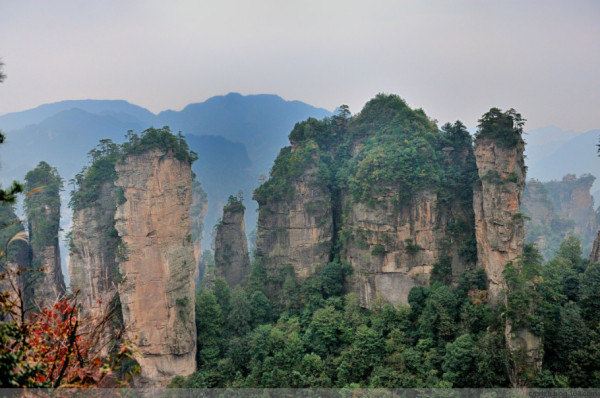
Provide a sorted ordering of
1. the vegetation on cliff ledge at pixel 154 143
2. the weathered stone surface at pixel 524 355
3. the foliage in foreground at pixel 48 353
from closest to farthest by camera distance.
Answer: the foliage in foreground at pixel 48 353, the weathered stone surface at pixel 524 355, the vegetation on cliff ledge at pixel 154 143

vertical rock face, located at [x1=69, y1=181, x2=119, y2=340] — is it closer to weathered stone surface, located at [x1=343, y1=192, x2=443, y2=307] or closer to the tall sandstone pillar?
weathered stone surface, located at [x1=343, y1=192, x2=443, y2=307]

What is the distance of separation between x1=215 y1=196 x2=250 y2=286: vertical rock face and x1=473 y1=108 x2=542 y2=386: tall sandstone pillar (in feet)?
42.3

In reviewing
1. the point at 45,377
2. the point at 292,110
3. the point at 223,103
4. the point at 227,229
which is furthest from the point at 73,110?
the point at 45,377

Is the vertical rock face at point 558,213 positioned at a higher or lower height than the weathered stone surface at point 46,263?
higher

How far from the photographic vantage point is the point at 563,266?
752 inches

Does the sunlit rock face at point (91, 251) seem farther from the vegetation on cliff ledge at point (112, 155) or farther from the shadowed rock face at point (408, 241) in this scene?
the shadowed rock face at point (408, 241)

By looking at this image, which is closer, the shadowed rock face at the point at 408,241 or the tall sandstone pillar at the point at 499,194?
Answer: the tall sandstone pillar at the point at 499,194

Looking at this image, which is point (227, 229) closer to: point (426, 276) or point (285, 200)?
point (285, 200)

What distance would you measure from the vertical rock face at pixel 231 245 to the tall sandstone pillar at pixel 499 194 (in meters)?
12.9

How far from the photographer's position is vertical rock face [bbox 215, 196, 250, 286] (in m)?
26.4

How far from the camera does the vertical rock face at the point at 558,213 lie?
4284 centimetres

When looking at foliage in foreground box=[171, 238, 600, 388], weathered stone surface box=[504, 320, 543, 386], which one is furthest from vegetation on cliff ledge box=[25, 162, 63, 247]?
weathered stone surface box=[504, 320, 543, 386]

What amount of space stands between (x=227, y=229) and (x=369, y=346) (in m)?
11.8

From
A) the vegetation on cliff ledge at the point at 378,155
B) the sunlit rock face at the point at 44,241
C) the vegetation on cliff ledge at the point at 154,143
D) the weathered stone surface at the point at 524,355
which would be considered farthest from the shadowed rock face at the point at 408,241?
the sunlit rock face at the point at 44,241
